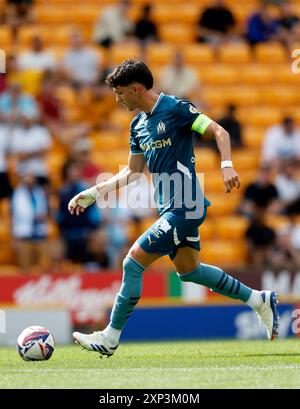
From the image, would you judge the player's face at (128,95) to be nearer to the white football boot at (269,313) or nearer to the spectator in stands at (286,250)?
the white football boot at (269,313)

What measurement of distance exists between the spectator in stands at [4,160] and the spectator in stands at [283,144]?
13.6 feet

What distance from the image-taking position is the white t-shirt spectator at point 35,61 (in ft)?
58.3

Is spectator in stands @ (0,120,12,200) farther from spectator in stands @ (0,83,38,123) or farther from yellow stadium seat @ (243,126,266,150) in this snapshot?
yellow stadium seat @ (243,126,266,150)

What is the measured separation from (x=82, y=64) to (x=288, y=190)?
371 centimetres

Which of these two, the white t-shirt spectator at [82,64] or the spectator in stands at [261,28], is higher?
the spectator in stands at [261,28]

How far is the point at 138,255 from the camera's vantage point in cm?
933

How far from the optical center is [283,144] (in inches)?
723

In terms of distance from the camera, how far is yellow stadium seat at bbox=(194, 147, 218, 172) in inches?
731

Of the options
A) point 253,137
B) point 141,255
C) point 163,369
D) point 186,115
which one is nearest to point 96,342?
point 141,255

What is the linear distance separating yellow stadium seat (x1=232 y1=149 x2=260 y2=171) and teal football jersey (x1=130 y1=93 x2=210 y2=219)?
9.39m

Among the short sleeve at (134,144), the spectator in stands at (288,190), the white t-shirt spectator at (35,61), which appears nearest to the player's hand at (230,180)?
the short sleeve at (134,144)

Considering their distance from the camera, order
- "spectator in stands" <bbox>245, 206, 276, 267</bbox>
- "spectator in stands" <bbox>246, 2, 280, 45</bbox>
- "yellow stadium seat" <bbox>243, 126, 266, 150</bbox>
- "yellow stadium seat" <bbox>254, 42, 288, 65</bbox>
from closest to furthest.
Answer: "spectator in stands" <bbox>245, 206, 276, 267</bbox>
"yellow stadium seat" <bbox>243, 126, 266, 150</bbox>
"spectator in stands" <bbox>246, 2, 280, 45</bbox>
"yellow stadium seat" <bbox>254, 42, 288, 65</bbox>

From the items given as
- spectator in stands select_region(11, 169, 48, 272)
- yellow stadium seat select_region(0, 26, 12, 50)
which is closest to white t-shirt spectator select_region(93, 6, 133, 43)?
yellow stadium seat select_region(0, 26, 12, 50)
